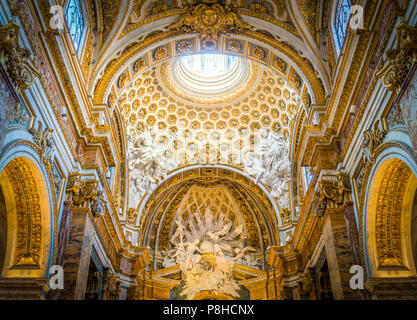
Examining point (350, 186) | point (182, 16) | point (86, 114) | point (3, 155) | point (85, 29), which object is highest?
point (182, 16)

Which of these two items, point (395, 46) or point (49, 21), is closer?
point (395, 46)

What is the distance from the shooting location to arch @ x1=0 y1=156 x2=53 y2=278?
34.3 feet

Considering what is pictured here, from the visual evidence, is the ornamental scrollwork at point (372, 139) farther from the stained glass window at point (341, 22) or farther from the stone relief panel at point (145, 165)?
the stone relief panel at point (145, 165)

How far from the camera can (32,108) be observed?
973cm

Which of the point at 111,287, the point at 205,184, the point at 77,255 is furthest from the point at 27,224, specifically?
the point at 205,184

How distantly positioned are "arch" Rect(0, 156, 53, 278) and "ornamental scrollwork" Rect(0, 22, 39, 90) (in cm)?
233

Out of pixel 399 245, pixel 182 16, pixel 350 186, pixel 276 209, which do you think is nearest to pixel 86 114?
pixel 182 16

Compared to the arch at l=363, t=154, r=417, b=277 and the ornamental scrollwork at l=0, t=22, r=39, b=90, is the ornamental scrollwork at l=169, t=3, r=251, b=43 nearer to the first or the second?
the ornamental scrollwork at l=0, t=22, r=39, b=90

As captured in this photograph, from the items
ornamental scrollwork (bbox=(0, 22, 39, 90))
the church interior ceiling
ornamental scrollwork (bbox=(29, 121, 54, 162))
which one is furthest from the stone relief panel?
ornamental scrollwork (bbox=(0, 22, 39, 90))

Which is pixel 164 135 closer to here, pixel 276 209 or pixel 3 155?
pixel 276 209

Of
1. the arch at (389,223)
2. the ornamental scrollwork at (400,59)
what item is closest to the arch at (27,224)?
the arch at (389,223)

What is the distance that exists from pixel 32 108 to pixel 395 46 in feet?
25.5

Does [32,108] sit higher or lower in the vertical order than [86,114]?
→ lower

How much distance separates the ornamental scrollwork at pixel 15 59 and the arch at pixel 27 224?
7.65ft
